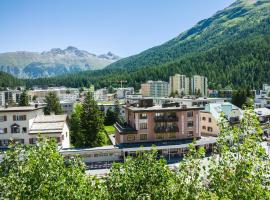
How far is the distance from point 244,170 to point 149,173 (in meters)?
5.05

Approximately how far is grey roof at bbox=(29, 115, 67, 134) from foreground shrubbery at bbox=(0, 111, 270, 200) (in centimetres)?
4152

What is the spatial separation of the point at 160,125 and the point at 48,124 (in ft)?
66.2

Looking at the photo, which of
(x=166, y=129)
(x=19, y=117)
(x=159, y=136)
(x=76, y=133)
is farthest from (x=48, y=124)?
(x=166, y=129)

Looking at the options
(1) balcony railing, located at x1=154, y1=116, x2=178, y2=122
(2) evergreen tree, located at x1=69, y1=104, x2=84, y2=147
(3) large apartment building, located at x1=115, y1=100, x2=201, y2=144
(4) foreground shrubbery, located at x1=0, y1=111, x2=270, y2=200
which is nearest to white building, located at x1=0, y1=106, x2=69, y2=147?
(2) evergreen tree, located at x1=69, y1=104, x2=84, y2=147

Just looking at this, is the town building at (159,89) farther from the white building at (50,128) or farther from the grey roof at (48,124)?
the grey roof at (48,124)

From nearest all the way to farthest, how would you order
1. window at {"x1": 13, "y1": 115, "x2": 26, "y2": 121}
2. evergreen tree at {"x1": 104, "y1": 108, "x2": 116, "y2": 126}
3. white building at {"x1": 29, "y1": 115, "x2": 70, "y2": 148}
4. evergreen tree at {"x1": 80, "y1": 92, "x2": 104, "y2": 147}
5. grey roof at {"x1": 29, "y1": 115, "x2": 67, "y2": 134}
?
white building at {"x1": 29, "y1": 115, "x2": 70, "y2": 148}
grey roof at {"x1": 29, "y1": 115, "x2": 67, "y2": 134}
window at {"x1": 13, "y1": 115, "x2": 26, "y2": 121}
evergreen tree at {"x1": 80, "y1": 92, "x2": 104, "y2": 147}
evergreen tree at {"x1": 104, "y1": 108, "x2": 116, "y2": 126}

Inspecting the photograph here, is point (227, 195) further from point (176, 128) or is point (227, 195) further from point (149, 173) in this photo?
point (176, 128)

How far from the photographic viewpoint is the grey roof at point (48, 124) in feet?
191

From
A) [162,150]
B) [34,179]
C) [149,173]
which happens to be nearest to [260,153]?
[149,173]

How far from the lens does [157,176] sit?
17.5 m

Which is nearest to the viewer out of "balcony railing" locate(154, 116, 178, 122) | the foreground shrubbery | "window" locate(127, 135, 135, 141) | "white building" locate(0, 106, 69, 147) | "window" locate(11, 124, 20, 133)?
the foreground shrubbery

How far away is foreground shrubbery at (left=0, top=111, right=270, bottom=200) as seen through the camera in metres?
14.7

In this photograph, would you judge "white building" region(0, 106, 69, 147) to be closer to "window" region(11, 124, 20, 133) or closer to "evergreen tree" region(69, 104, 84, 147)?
"window" region(11, 124, 20, 133)

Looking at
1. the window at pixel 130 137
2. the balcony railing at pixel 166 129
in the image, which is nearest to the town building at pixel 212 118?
the balcony railing at pixel 166 129
